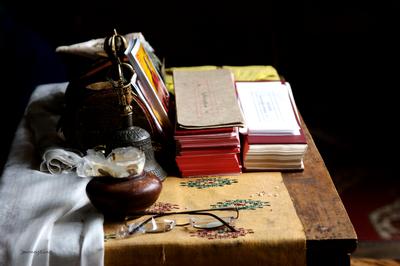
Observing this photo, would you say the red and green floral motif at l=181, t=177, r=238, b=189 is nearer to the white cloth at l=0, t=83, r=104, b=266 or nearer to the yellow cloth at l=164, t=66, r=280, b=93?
the white cloth at l=0, t=83, r=104, b=266

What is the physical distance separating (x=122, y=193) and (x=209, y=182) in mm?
242

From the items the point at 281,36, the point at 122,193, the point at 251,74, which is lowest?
the point at 281,36

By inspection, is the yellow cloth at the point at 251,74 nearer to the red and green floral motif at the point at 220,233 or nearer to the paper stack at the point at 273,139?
the paper stack at the point at 273,139

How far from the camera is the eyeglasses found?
992mm

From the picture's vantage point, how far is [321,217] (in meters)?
1.02

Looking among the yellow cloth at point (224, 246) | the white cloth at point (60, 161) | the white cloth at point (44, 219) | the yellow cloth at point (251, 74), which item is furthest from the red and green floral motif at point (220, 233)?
the yellow cloth at point (251, 74)

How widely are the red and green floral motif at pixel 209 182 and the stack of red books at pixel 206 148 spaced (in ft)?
0.09

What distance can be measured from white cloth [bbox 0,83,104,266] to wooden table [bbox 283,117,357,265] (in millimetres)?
336

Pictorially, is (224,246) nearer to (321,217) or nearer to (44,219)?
(321,217)

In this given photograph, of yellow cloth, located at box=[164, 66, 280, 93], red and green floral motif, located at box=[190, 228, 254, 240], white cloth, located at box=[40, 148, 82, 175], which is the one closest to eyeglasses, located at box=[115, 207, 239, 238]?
red and green floral motif, located at box=[190, 228, 254, 240]

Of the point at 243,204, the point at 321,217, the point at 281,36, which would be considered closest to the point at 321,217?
the point at 321,217

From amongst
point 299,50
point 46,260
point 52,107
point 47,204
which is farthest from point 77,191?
point 299,50

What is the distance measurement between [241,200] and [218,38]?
5.12 feet

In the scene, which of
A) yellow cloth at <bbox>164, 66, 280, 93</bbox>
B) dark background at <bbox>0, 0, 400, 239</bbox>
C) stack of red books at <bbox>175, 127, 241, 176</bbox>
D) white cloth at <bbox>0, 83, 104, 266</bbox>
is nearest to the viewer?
white cloth at <bbox>0, 83, 104, 266</bbox>
